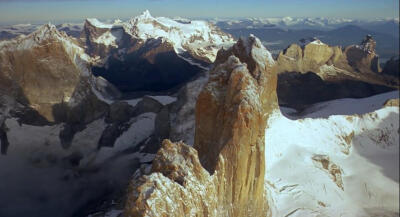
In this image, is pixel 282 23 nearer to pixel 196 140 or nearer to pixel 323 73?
pixel 323 73

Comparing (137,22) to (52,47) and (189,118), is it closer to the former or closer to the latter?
(52,47)

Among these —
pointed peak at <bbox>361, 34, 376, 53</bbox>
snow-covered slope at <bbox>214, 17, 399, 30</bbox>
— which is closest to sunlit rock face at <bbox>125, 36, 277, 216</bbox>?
pointed peak at <bbox>361, 34, 376, 53</bbox>

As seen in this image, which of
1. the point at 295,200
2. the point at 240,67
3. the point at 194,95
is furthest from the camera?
the point at 194,95

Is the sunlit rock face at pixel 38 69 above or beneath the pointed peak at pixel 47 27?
beneath

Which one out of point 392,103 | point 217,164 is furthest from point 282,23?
point 217,164

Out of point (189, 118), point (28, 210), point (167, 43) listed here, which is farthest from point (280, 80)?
point (28, 210)

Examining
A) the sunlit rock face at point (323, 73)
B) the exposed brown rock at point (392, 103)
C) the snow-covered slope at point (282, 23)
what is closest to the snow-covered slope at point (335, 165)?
the exposed brown rock at point (392, 103)

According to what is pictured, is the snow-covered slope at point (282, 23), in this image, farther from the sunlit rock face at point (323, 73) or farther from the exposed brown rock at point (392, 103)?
the exposed brown rock at point (392, 103)
